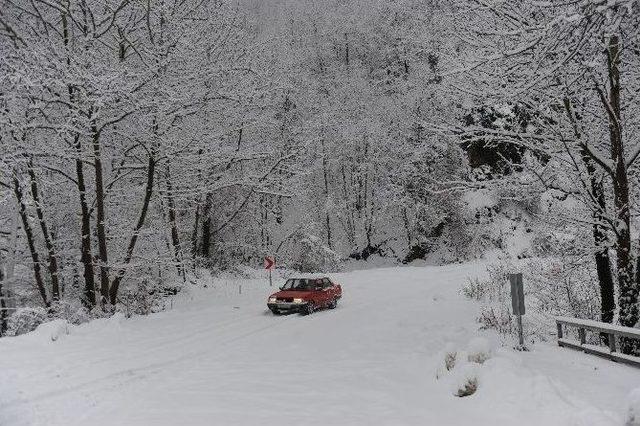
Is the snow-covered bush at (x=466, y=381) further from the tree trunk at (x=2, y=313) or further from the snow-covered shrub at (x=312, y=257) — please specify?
the snow-covered shrub at (x=312, y=257)

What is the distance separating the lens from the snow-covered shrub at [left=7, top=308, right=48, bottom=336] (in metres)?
16.5

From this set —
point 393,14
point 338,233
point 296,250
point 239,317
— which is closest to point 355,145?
point 338,233

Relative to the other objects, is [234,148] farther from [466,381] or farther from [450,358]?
[466,381]

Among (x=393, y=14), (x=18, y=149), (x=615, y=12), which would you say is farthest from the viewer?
(x=393, y=14)

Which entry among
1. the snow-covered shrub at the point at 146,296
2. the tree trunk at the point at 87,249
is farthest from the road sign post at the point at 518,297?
the tree trunk at the point at 87,249

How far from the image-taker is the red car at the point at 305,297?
755 inches

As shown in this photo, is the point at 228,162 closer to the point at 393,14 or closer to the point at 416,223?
the point at 416,223

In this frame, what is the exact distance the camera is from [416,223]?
1730 inches

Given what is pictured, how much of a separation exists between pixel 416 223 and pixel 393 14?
90.5 feet

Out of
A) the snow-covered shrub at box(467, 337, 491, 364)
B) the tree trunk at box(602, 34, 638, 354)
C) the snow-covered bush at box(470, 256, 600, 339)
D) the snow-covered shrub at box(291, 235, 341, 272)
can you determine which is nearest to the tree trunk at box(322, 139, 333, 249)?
the snow-covered shrub at box(291, 235, 341, 272)

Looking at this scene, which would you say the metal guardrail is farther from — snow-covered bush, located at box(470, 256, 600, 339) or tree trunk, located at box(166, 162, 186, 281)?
tree trunk, located at box(166, 162, 186, 281)

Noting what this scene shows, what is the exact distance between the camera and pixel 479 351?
33.0 feet

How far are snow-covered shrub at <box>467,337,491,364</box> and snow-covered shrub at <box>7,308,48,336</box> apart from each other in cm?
1287

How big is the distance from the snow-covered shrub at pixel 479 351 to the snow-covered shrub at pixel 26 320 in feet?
42.2
